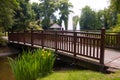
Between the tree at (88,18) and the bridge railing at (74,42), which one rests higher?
the tree at (88,18)

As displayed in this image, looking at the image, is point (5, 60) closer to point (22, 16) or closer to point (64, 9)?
point (22, 16)

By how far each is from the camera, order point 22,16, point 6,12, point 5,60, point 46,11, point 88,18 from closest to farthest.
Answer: point 5,60 < point 6,12 < point 22,16 < point 88,18 < point 46,11

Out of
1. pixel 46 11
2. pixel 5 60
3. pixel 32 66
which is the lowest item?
pixel 5 60

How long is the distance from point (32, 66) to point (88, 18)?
88.4ft

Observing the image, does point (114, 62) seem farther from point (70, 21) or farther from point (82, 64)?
point (70, 21)

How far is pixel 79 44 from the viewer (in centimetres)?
747

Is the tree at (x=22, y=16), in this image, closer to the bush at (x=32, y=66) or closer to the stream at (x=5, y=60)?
the stream at (x=5, y=60)

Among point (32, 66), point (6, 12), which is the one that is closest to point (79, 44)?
point (32, 66)

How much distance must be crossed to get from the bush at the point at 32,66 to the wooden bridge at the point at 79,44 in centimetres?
167

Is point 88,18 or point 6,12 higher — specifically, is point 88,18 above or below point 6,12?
above

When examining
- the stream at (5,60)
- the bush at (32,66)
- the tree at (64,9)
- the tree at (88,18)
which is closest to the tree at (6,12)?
the stream at (5,60)

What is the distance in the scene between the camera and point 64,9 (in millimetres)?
34688

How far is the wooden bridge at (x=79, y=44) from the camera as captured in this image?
6632 mm

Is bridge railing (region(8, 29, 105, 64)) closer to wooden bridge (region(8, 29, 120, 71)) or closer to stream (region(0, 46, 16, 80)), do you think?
wooden bridge (region(8, 29, 120, 71))
